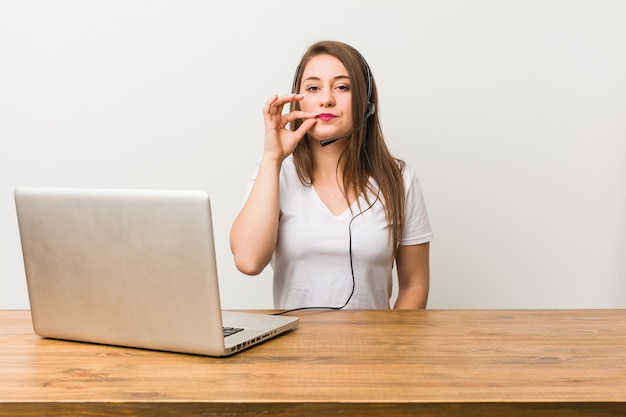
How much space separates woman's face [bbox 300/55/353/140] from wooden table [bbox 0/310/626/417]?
0.68 m

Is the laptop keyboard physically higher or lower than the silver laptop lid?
lower

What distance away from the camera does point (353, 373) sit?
119 centimetres

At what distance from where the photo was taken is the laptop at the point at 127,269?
1238mm

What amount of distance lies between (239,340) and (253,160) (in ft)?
5.09

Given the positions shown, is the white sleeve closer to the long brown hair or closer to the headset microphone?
the long brown hair

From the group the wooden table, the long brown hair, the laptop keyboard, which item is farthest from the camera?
the long brown hair

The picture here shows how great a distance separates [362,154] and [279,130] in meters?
0.28

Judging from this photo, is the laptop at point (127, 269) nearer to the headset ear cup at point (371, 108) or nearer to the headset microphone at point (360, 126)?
the headset microphone at point (360, 126)

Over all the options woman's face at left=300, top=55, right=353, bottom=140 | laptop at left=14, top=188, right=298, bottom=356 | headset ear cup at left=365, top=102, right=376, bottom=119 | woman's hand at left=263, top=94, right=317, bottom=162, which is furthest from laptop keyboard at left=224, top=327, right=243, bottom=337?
headset ear cup at left=365, top=102, right=376, bottom=119

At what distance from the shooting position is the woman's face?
6.79 feet

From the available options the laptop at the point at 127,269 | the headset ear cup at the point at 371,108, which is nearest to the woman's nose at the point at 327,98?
the headset ear cup at the point at 371,108

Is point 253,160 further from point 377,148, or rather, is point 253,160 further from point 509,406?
point 509,406

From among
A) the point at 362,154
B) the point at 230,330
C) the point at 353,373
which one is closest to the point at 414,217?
the point at 362,154

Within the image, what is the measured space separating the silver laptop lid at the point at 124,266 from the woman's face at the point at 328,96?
888 mm
